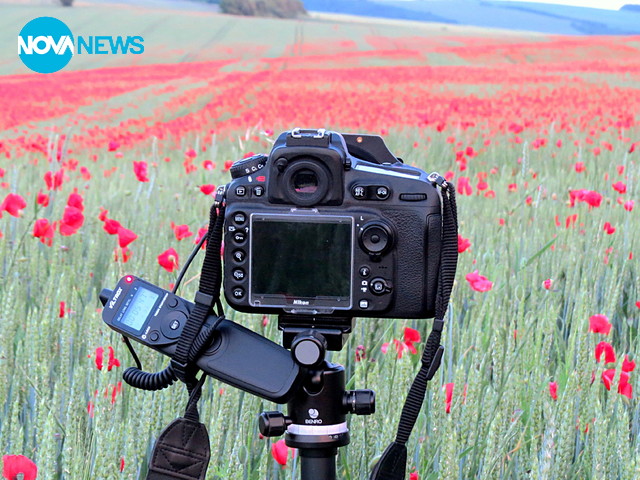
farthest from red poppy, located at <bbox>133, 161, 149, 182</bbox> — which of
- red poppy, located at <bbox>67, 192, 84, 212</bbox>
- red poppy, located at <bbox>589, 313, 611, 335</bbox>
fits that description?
red poppy, located at <bbox>589, 313, 611, 335</bbox>

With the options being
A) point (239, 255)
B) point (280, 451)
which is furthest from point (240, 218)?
point (280, 451)

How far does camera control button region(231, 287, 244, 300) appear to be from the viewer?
0.82 m

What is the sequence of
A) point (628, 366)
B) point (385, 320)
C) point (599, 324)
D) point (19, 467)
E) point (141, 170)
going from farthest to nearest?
point (141, 170)
point (385, 320)
point (599, 324)
point (628, 366)
point (19, 467)

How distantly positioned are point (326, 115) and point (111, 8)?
6.43m

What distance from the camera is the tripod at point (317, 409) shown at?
0.82 meters

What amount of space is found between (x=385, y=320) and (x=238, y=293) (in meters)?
0.75

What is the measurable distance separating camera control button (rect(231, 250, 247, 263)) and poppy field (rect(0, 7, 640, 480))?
16cm

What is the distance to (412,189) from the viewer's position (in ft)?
2.73

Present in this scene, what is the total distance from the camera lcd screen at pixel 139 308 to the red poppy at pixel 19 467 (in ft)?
0.47

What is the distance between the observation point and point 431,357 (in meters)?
0.81

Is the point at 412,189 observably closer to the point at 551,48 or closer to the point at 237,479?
the point at 237,479

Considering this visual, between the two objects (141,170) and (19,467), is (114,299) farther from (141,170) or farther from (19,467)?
(141,170)

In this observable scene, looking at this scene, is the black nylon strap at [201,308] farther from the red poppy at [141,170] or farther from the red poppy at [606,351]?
the red poppy at [141,170]

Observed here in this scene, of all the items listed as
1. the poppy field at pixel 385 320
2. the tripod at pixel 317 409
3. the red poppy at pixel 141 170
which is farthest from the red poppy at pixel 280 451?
the red poppy at pixel 141 170
